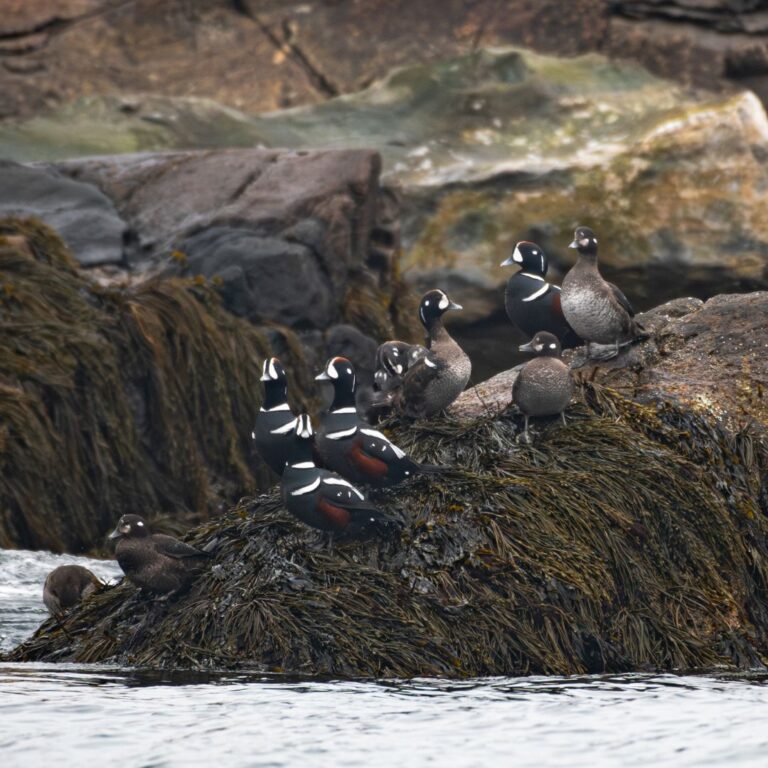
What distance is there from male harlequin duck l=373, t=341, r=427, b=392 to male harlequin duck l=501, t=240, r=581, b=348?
652 millimetres

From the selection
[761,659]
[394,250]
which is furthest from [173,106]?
[761,659]

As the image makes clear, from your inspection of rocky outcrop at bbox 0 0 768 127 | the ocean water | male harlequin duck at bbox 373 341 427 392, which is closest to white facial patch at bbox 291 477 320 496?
the ocean water

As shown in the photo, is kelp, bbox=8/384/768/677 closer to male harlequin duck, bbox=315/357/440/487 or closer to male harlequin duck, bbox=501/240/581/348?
male harlequin duck, bbox=315/357/440/487

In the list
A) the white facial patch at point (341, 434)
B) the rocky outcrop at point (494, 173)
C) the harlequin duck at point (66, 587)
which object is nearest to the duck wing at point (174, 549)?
the white facial patch at point (341, 434)

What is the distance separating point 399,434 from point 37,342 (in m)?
3.79

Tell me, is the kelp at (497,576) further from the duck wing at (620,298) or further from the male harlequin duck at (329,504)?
the duck wing at (620,298)

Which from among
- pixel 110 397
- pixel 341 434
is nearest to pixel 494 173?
pixel 110 397

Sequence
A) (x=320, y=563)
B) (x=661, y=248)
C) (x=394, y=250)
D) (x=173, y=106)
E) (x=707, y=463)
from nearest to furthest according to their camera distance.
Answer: (x=320, y=563) → (x=707, y=463) → (x=394, y=250) → (x=661, y=248) → (x=173, y=106)

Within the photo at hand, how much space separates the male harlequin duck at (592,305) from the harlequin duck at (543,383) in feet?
1.94

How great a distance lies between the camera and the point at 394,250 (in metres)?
12.1

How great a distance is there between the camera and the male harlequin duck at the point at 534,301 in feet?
24.3

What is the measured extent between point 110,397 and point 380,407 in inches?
125

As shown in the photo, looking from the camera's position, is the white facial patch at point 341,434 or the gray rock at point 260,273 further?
the gray rock at point 260,273

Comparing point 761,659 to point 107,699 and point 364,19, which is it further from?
point 364,19
